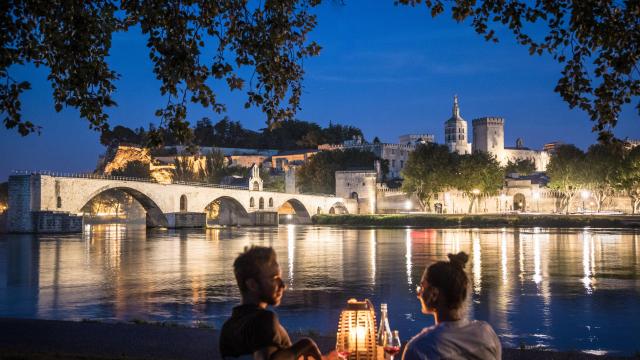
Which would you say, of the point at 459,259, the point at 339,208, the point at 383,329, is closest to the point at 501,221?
the point at 339,208

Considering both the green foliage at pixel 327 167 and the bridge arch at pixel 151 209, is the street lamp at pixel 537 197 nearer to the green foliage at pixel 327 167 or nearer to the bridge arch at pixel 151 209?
the green foliage at pixel 327 167

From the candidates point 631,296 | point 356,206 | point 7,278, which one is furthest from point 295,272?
point 356,206

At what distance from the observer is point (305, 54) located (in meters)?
7.65

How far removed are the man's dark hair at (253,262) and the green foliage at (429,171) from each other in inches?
2735

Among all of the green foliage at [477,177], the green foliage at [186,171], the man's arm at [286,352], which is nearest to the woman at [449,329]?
the man's arm at [286,352]

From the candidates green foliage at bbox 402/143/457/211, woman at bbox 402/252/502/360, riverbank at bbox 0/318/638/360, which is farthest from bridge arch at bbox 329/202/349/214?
woman at bbox 402/252/502/360

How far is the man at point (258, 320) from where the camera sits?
370 centimetres

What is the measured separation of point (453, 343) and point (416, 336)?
20cm

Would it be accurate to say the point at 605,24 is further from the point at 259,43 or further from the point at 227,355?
the point at 227,355

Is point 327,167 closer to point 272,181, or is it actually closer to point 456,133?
point 272,181

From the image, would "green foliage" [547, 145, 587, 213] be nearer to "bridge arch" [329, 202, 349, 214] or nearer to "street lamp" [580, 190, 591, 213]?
"street lamp" [580, 190, 591, 213]

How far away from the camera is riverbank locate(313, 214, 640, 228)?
54812 millimetres

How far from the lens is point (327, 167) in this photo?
311ft

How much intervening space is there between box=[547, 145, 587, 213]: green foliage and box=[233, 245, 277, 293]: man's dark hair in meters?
69.0
